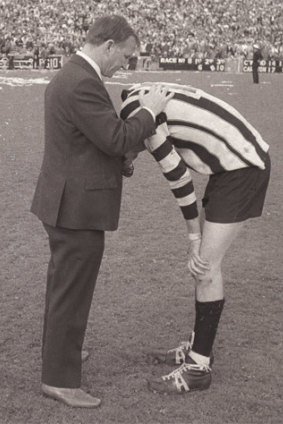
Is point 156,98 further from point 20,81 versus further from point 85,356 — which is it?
point 20,81

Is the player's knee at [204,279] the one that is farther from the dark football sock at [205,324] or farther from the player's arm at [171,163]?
the player's arm at [171,163]

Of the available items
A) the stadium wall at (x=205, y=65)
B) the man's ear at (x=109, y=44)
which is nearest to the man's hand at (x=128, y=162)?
the man's ear at (x=109, y=44)

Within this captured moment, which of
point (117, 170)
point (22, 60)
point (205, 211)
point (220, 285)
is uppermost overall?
point (117, 170)

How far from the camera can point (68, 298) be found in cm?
411

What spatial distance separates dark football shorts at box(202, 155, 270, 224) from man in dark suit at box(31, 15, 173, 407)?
1.81 feet

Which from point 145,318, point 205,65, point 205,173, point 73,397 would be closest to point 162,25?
point 205,65

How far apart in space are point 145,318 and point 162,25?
40187 millimetres

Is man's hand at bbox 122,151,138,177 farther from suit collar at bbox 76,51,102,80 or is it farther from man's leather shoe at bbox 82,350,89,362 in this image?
man's leather shoe at bbox 82,350,89,362

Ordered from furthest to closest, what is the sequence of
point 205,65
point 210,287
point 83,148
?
point 205,65, point 210,287, point 83,148

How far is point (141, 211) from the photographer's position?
350 inches

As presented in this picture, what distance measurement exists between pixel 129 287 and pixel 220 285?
1.84 metres

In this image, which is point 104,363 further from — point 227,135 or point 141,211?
point 141,211

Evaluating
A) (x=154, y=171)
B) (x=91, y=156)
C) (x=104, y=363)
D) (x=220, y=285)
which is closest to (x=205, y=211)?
(x=220, y=285)

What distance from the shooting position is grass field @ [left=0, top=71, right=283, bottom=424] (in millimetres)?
4176
